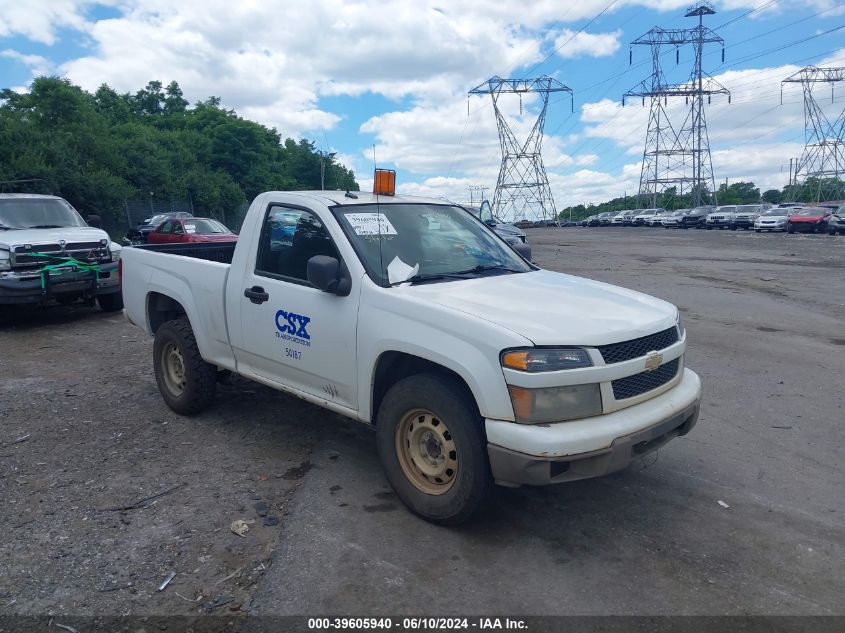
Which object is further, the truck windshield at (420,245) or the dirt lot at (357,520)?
the truck windshield at (420,245)

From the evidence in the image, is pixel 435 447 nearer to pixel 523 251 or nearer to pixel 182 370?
pixel 523 251

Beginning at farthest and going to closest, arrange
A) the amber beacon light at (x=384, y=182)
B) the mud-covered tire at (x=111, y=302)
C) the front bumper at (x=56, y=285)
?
the mud-covered tire at (x=111, y=302)
the front bumper at (x=56, y=285)
the amber beacon light at (x=384, y=182)

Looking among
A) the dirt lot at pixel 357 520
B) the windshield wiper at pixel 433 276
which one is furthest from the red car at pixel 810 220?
the windshield wiper at pixel 433 276

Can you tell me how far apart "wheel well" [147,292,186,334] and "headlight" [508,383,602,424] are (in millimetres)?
3831

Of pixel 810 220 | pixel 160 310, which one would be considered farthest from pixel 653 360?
pixel 810 220

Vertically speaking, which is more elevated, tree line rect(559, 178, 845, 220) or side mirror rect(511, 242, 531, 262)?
tree line rect(559, 178, 845, 220)

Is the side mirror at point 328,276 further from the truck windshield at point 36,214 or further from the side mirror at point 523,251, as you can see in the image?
the truck windshield at point 36,214

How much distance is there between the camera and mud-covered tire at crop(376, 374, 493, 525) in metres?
3.45

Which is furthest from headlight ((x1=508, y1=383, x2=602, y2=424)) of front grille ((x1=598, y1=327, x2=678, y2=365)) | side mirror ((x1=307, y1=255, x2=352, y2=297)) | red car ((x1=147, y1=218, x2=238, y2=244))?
red car ((x1=147, y1=218, x2=238, y2=244))

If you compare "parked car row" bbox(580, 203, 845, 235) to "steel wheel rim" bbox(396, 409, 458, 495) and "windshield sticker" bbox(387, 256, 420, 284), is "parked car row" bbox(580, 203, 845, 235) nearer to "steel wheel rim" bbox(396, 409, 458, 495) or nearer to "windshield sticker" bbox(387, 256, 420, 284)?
"windshield sticker" bbox(387, 256, 420, 284)

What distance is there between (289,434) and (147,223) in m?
24.1

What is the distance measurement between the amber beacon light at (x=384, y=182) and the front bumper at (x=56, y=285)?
280 inches

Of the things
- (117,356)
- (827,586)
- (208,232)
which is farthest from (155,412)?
(208,232)

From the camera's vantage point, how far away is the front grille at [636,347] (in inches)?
136
